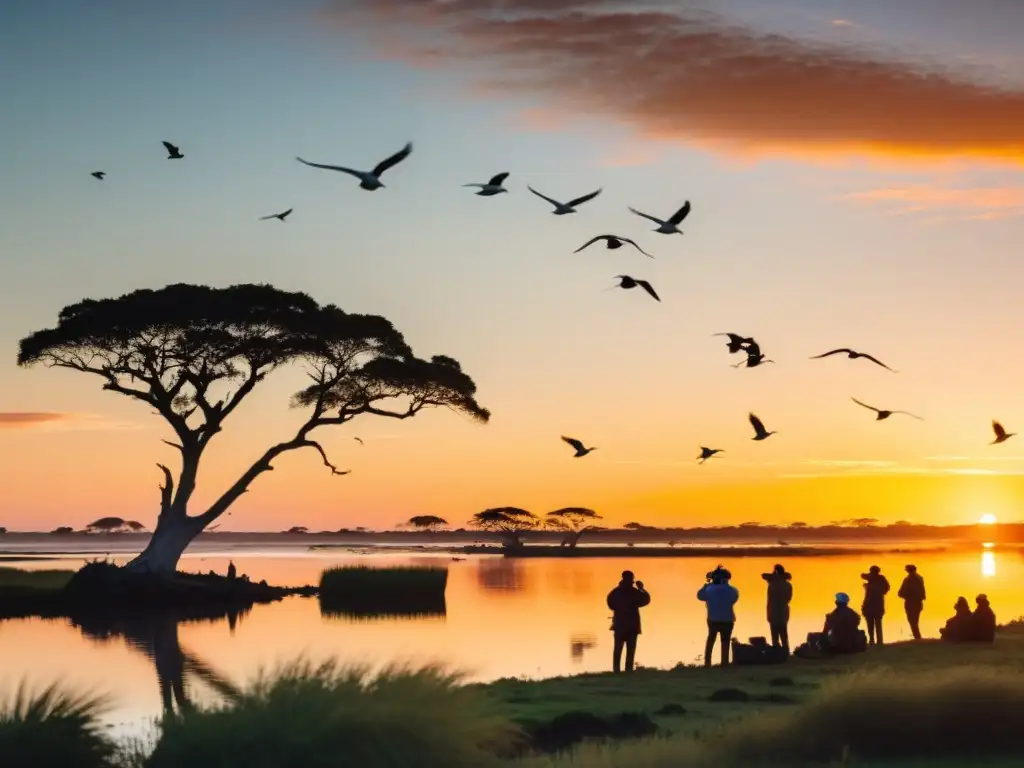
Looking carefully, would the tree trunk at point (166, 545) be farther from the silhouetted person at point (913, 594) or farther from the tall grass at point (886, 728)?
the tall grass at point (886, 728)

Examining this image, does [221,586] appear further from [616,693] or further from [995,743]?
[995,743]

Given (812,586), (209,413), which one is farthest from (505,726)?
(812,586)

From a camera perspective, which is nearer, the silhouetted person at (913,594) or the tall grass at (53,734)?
the tall grass at (53,734)

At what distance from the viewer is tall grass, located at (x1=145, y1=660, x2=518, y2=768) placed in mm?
12633

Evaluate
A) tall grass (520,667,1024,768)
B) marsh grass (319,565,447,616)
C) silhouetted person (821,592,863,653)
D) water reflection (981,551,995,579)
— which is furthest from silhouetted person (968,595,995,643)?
water reflection (981,551,995,579)

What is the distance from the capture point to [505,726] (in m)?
14.2

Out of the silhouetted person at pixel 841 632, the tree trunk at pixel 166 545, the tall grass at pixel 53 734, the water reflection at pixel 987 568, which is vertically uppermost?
the water reflection at pixel 987 568

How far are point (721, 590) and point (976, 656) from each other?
5228mm

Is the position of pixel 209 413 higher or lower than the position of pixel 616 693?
higher

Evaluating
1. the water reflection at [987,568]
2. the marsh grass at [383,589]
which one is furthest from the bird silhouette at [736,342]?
the water reflection at [987,568]

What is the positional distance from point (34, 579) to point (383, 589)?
1588 cm

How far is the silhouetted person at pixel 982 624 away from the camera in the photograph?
3042 centimetres

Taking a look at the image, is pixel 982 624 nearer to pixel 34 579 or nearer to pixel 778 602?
pixel 778 602

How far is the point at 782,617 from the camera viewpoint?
2884 centimetres
